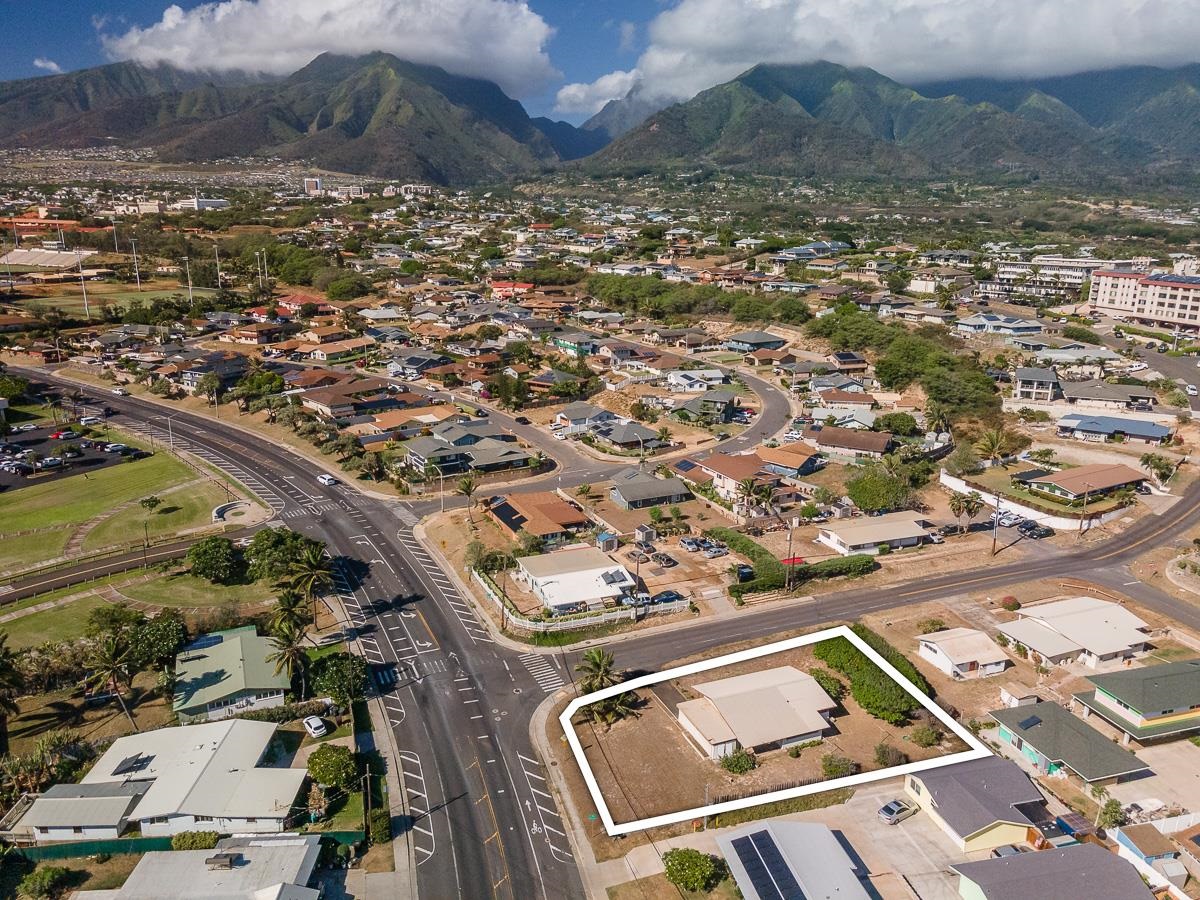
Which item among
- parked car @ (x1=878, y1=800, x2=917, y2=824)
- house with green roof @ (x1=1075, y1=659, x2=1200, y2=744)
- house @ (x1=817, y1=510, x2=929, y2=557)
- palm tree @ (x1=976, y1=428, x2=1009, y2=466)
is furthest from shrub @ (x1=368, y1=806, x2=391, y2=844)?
palm tree @ (x1=976, y1=428, x2=1009, y2=466)

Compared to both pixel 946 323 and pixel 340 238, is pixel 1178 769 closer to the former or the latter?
pixel 946 323

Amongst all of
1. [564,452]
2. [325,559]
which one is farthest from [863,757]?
[564,452]

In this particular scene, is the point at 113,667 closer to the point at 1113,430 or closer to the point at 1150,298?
the point at 1113,430

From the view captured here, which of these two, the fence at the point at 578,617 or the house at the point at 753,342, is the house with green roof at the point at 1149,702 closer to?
the fence at the point at 578,617

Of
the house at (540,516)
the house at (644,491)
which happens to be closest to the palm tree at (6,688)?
the house at (540,516)

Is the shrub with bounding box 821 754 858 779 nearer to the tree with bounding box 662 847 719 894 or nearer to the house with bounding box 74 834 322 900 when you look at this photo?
the tree with bounding box 662 847 719 894
